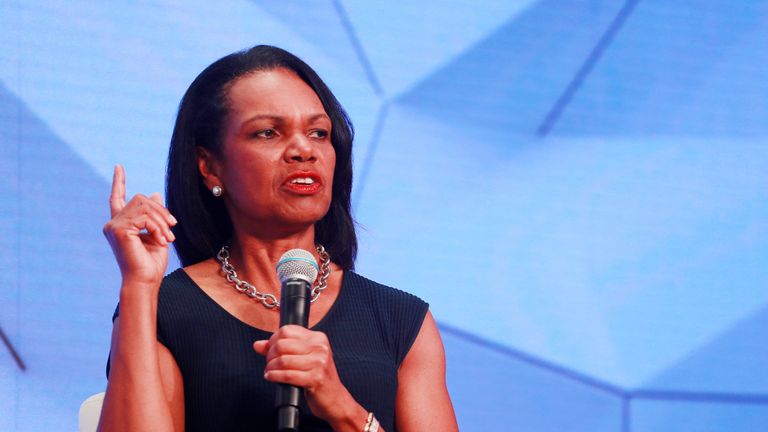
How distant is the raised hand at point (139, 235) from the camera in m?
1.70

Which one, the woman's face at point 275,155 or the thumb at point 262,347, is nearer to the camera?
the thumb at point 262,347

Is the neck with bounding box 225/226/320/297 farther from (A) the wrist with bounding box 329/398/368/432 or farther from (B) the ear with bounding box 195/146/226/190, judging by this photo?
(A) the wrist with bounding box 329/398/368/432

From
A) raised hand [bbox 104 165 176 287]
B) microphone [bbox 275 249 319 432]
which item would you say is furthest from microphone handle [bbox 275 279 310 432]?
raised hand [bbox 104 165 176 287]

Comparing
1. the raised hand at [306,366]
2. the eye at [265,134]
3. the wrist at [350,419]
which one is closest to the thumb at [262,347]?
the raised hand at [306,366]

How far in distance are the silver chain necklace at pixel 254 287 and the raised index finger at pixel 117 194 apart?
279 mm

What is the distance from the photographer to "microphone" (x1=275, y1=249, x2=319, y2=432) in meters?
1.42

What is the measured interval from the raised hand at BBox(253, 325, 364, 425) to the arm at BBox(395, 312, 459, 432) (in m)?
0.31

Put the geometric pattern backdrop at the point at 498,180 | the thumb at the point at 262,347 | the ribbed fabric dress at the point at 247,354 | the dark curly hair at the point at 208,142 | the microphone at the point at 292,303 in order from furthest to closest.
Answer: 1. the geometric pattern backdrop at the point at 498,180
2. the dark curly hair at the point at 208,142
3. the ribbed fabric dress at the point at 247,354
4. the thumb at the point at 262,347
5. the microphone at the point at 292,303

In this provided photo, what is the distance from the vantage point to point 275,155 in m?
1.91

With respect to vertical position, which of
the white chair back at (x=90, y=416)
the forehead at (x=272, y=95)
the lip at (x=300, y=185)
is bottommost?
the white chair back at (x=90, y=416)

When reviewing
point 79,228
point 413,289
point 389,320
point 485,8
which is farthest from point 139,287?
point 485,8

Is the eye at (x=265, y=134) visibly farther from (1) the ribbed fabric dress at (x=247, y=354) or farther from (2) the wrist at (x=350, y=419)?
(2) the wrist at (x=350, y=419)

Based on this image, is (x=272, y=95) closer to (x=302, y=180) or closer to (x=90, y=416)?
(x=302, y=180)

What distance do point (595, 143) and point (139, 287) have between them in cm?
168
